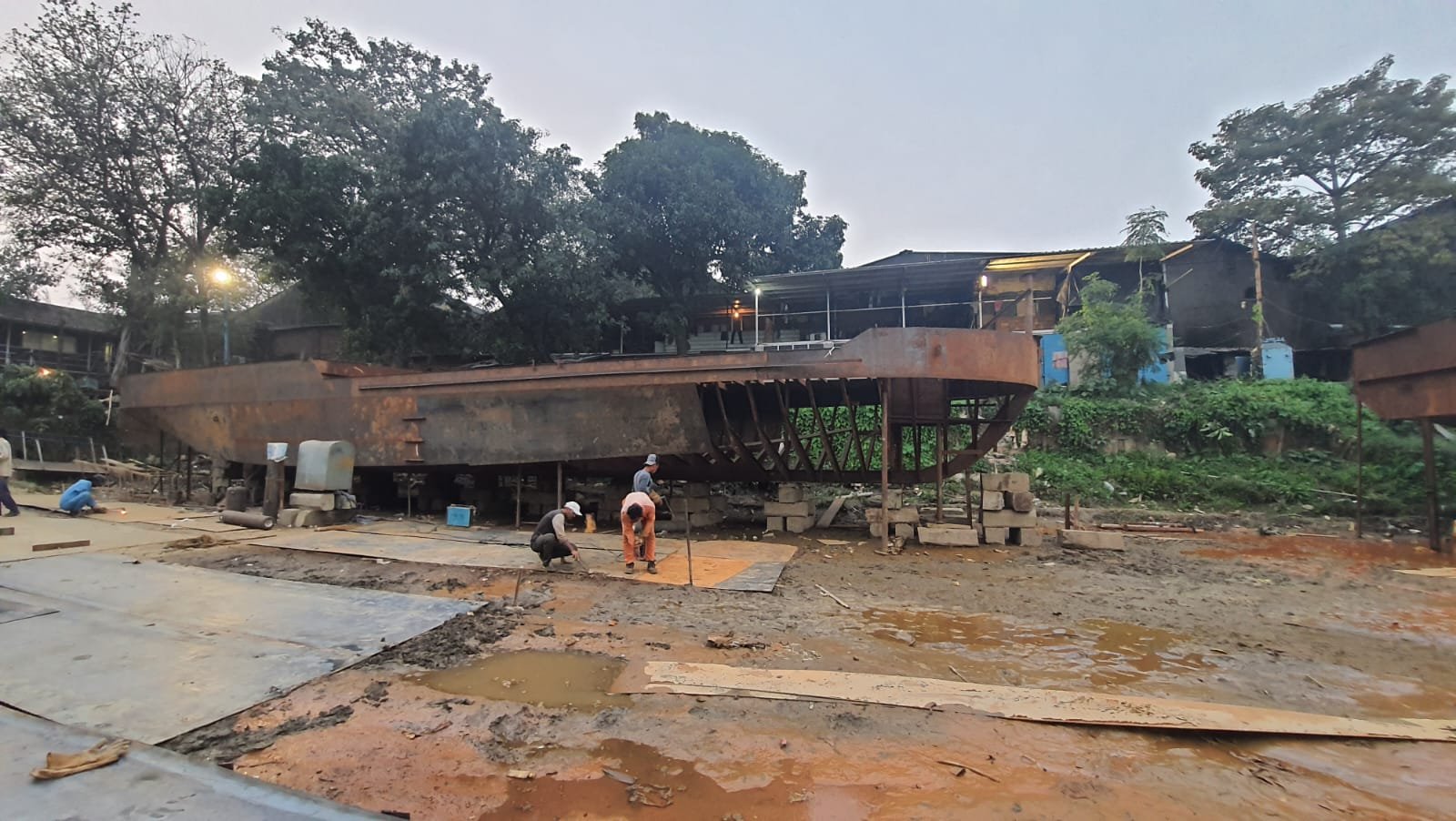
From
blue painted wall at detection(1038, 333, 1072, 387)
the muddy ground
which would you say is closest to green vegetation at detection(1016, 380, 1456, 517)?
blue painted wall at detection(1038, 333, 1072, 387)

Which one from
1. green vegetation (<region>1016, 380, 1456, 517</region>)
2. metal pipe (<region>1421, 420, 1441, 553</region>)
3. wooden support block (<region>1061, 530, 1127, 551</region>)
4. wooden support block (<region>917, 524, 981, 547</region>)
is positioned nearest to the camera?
wooden support block (<region>917, 524, 981, 547</region>)

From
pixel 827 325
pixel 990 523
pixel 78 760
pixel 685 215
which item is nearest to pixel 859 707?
pixel 78 760

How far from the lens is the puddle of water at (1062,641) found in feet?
14.4

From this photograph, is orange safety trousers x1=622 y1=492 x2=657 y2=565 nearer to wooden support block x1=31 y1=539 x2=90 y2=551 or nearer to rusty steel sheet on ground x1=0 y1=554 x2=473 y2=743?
rusty steel sheet on ground x1=0 y1=554 x2=473 y2=743

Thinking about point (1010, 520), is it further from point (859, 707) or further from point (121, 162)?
point (121, 162)

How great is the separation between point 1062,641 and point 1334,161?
24.5 m

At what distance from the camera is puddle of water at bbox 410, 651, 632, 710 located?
3713 mm

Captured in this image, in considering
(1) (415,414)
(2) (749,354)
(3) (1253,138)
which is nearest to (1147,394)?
(3) (1253,138)

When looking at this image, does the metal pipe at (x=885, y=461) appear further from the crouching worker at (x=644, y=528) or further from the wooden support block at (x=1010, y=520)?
the crouching worker at (x=644, y=528)

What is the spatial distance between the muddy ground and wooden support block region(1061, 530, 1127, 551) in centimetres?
194

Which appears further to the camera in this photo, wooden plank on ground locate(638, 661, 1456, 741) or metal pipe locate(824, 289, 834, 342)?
metal pipe locate(824, 289, 834, 342)

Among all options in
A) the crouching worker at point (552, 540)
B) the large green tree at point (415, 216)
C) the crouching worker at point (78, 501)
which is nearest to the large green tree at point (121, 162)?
the large green tree at point (415, 216)

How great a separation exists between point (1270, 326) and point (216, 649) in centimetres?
2715

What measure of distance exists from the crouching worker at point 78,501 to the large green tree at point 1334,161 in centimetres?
3018
